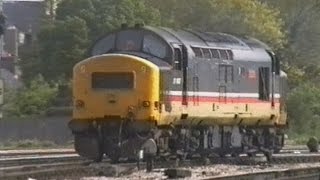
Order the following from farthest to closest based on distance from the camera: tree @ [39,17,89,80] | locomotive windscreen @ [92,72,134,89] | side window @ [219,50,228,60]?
tree @ [39,17,89,80]
side window @ [219,50,228,60]
locomotive windscreen @ [92,72,134,89]

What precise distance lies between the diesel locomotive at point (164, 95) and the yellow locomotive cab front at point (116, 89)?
2cm

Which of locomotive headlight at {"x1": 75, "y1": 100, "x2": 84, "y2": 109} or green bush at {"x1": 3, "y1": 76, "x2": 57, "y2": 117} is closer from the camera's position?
locomotive headlight at {"x1": 75, "y1": 100, "x2": 84, "y2": 109}

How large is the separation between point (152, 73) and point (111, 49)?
2.14 m

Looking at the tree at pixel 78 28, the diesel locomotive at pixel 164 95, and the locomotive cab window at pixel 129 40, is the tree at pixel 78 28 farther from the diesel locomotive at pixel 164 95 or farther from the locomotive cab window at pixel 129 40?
the locomotive cab window at pixel 129 40

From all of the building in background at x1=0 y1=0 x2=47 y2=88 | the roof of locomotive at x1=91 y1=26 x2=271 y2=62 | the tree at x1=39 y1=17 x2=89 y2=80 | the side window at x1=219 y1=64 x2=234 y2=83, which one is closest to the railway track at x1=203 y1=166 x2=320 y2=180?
the roof of locomotive at x1=91 y1=26 x2=271 y2=62

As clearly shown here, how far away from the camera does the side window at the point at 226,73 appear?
91.0ft

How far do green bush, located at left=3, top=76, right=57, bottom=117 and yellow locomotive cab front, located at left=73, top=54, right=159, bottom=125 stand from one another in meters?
26.9

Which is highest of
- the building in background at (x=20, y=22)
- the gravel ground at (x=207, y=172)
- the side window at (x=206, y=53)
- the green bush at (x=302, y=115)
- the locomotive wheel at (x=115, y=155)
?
the building in background at (x=20, y=22)

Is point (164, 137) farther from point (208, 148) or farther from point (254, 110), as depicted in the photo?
point (254, 110)

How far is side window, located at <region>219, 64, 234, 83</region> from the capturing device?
27.7m

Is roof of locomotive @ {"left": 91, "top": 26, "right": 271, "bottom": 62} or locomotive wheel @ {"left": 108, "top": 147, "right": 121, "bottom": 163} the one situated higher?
roof of locomotive @ {"left": 91, "top": 26, "right": 271, "bottom": 62}

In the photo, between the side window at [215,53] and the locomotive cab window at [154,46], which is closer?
the locomotive cab window at [154,46]

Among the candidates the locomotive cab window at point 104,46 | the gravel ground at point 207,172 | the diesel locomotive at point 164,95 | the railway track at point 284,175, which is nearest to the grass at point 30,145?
the diesel locomotive at point 164,95

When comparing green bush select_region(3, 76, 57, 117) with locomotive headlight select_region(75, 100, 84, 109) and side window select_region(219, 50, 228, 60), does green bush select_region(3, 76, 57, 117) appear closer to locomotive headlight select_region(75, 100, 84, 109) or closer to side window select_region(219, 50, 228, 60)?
side window select_region(219, 50, 228, 60)
